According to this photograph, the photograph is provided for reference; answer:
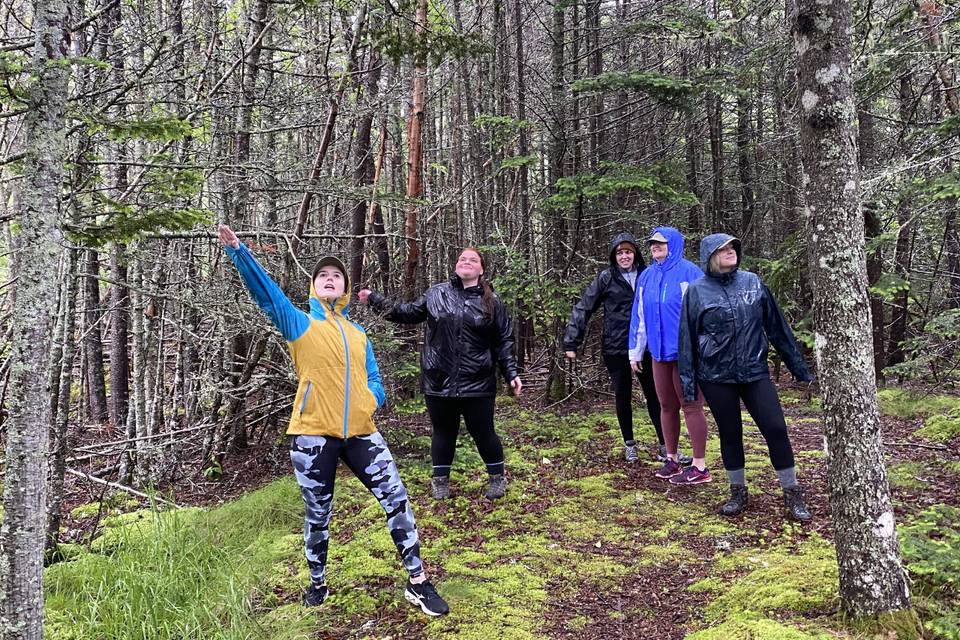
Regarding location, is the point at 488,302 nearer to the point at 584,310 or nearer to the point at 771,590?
the point at 584,310

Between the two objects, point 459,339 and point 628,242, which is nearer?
point 459,339

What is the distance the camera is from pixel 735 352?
4520mm

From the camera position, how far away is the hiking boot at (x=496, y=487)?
551 centimetres

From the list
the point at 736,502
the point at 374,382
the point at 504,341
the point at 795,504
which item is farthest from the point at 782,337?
the point at 374,382

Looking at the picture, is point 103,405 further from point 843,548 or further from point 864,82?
point 864,82

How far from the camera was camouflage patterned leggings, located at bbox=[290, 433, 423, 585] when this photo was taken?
3.53 m

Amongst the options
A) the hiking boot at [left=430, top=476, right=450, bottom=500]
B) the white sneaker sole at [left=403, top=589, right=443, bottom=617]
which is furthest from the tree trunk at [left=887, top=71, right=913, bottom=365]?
the white sneaker sole at [left=403, top=589, right=443, bottom=617]

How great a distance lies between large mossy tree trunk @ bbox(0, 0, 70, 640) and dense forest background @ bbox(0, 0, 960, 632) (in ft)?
0.14

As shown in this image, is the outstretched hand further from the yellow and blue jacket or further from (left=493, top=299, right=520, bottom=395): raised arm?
(left=493, top=299, right=520, bottom=395): raised arm

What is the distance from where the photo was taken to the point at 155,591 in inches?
141

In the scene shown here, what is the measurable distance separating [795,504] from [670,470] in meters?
1.41

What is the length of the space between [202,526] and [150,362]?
325 centimetres

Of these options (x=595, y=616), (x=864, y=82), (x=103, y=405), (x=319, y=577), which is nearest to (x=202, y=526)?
(x=319, y=577)

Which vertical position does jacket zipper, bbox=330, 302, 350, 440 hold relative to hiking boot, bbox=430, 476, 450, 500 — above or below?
above
